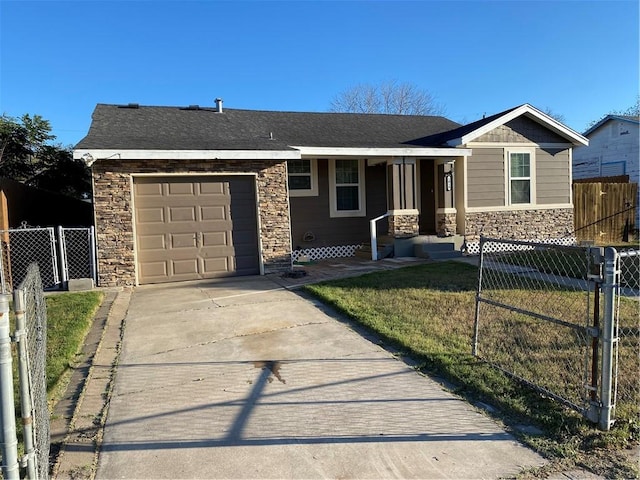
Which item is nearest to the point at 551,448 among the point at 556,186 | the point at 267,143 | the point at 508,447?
the point at 508,447

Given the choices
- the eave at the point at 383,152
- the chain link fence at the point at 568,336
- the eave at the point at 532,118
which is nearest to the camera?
the chain link fence at the point at 568,336

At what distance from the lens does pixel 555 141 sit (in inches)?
559

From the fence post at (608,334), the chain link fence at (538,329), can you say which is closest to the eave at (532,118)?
the chain link fence at (538,329)

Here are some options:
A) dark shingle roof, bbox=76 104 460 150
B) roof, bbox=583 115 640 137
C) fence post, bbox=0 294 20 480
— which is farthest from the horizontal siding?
roof, bbox=583 115 640 137

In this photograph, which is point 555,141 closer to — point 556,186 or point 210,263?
point 556,186

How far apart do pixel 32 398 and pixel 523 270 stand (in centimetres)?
949

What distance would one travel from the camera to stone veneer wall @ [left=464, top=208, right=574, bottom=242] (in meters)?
13.5

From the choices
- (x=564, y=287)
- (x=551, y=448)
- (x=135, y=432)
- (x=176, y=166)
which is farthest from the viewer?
(x=176, y=166)

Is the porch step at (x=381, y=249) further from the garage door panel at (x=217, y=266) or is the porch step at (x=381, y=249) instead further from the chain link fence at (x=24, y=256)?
the chain link fence at (x=24, y=256)

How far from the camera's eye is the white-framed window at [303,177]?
13.0 metres

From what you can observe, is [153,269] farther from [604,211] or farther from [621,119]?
[621,119]

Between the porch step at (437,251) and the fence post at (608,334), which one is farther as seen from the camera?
the porch step at (437,251)

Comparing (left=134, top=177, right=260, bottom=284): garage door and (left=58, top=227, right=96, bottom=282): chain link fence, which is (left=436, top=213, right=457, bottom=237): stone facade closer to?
(left=134, top=177, right=260, bottom=284): garage door

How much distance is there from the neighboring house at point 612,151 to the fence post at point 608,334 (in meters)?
20.1
